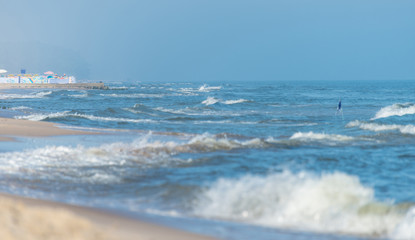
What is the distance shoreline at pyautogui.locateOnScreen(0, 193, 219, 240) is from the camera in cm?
568

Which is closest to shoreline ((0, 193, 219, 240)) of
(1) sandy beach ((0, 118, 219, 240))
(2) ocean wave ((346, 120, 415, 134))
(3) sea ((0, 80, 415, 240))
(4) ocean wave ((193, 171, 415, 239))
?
(1) sandy beach ((0, 118, 219, 240))

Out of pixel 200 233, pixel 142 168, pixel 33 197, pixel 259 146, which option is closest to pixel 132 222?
pixel 200 233

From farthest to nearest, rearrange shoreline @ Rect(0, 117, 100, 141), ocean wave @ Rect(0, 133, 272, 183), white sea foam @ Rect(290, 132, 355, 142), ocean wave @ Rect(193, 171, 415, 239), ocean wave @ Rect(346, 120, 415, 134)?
1. ocean wave @ Rect(346, 120, 415, 134)
2. white sea foam @ Rect(290, 132, 355, 142)
3. shoreline @ Rect(0, 117, 100, 141)
4. ocean wave @ Rect(0, 133, 272, 183)
5. ocean wave @ Rect(193, 171, 415, 239)

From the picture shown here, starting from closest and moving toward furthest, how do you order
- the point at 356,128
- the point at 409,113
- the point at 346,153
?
the point at 346,153
the point at 356,128
the point at 409,113

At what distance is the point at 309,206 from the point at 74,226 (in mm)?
3646

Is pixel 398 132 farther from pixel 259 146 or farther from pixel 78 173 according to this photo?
pixel 78 173

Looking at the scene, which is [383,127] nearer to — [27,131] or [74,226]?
[27,131]

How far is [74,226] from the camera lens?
603 cm

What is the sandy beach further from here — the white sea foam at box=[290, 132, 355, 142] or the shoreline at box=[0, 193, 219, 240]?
the white sea foam at box=[290, 132, 355, 142]

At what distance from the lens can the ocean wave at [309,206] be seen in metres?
7.45

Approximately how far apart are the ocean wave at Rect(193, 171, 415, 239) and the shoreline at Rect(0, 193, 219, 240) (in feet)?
4.51

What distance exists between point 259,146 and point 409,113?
75.3 feet

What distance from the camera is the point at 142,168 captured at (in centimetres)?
1186

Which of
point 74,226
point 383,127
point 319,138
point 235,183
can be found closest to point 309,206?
point 235,183
